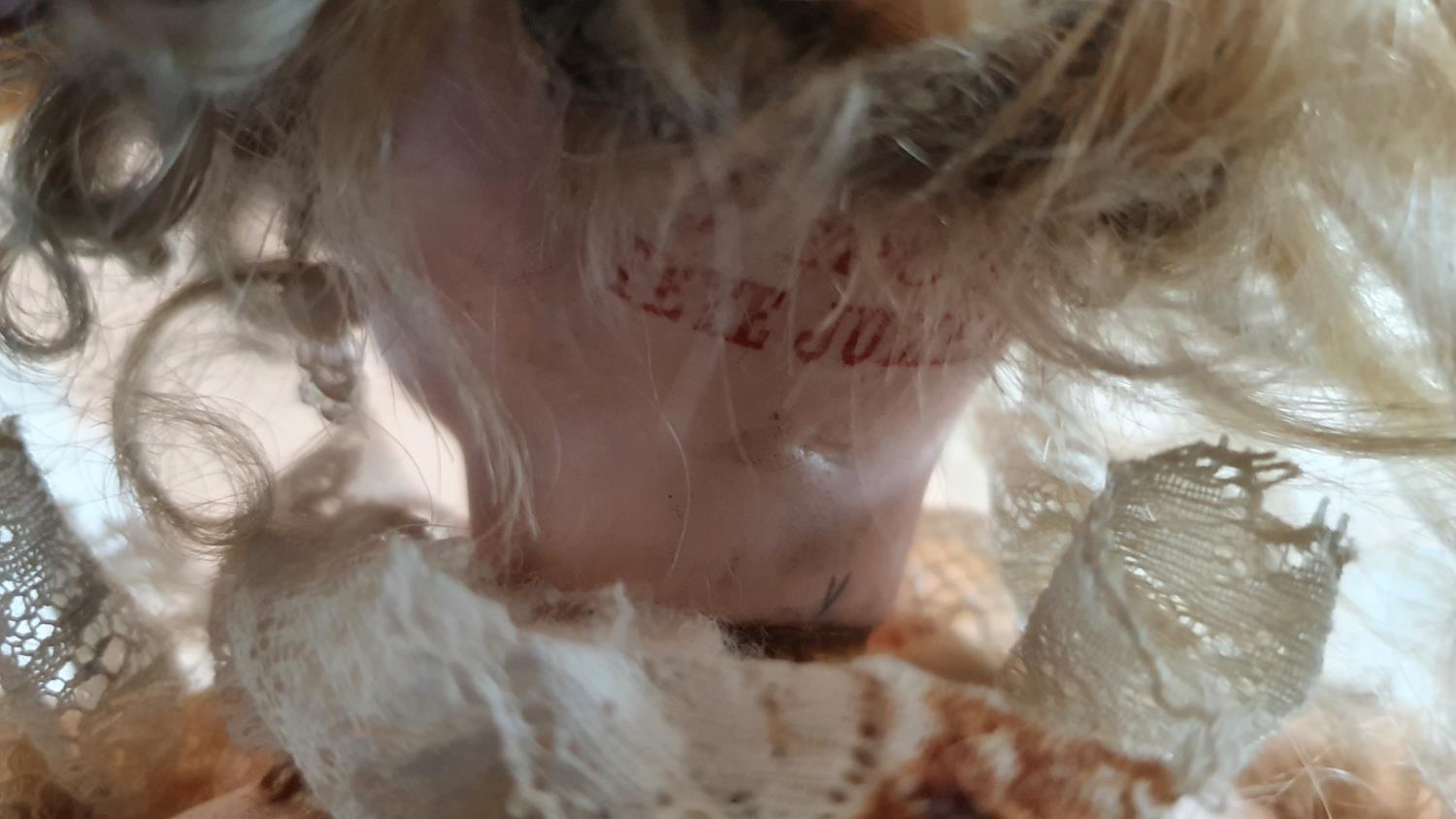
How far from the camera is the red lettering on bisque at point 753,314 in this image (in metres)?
0.36

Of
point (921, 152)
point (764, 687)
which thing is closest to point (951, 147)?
point (921, 152)

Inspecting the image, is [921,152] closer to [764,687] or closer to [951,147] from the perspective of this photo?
[951,147]

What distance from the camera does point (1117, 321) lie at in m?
0.38

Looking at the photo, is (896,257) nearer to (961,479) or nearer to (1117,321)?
(1117,321)

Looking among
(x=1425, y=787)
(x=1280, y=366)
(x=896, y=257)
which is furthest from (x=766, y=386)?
(x=1425, y=787)

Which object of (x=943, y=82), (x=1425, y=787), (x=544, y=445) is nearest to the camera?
(x=943, y=82)

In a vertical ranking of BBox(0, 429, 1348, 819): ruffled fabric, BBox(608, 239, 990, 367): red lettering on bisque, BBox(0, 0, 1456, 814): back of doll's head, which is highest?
BBox(0, 0, 1456, 814): back of doll's head

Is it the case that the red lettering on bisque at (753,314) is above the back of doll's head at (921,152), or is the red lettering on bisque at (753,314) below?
below

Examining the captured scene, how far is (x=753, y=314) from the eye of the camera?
366mm

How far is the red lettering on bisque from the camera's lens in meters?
0.36

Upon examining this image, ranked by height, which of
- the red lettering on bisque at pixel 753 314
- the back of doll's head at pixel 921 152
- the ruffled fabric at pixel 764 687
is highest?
the back of doll's head at pixel 921 152

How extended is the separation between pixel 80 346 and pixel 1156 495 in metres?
0.41

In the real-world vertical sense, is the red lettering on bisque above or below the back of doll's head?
below

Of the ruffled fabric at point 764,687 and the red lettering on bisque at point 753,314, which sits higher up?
the red lettering on bisque at point 753,314
